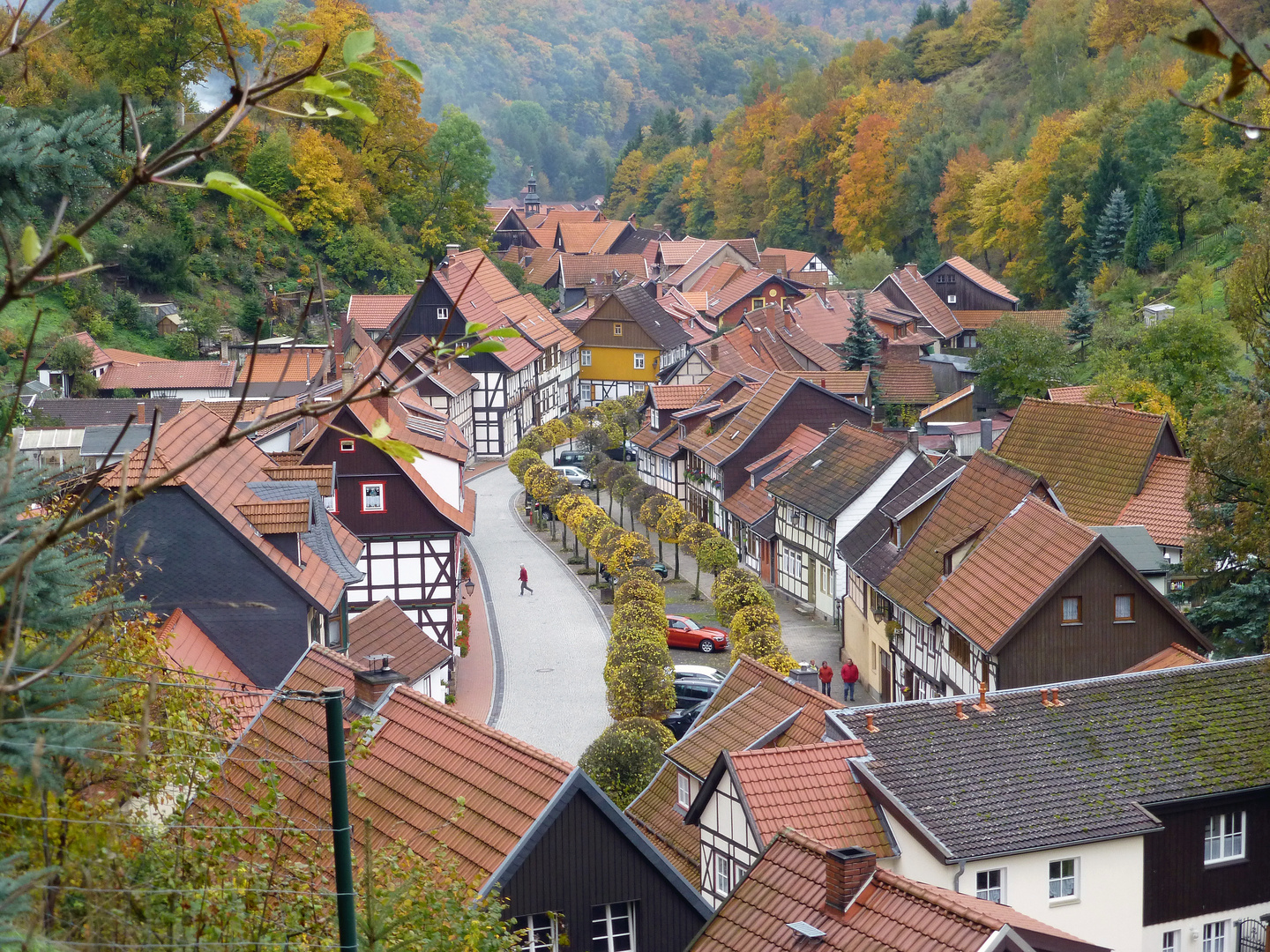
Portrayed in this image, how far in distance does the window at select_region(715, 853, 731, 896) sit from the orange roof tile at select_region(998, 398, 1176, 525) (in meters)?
13.8

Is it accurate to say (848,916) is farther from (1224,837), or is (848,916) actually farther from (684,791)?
(684,791)

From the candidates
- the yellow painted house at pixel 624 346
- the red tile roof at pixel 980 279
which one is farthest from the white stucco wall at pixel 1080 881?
the red tile roof at pixel 980 279

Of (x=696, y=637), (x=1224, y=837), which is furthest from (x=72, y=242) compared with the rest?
(x=696, y=637)

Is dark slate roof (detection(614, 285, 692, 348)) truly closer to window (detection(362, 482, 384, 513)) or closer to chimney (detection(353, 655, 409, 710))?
window (detection(362, 482, 384, 513))

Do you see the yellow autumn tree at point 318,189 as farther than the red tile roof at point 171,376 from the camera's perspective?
Yes

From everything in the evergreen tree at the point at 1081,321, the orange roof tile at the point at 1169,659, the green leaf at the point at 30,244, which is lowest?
the green leaf at the point at 30,244

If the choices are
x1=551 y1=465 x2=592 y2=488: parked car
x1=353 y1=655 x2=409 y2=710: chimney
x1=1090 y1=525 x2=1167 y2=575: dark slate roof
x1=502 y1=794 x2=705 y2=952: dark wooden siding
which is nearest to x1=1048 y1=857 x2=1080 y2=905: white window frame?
x1=502 y1=794 x2=705 y2=952: dark wooden siding

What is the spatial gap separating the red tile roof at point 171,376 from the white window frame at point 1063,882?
110 ft

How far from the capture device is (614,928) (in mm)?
13102

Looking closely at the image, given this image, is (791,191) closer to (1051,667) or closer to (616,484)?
(616,484)

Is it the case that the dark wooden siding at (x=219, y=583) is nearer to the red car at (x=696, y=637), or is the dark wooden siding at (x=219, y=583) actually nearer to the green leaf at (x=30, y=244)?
the red car at (x=696, y=637)

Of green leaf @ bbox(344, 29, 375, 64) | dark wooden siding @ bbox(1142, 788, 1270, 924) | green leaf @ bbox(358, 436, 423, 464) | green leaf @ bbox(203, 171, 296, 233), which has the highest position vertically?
dark wooden siding @ bbox(1142, 788, 1270, 924)

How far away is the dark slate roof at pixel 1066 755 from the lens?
51.8 ft

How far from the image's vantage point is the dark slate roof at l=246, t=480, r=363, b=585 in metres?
21.6
